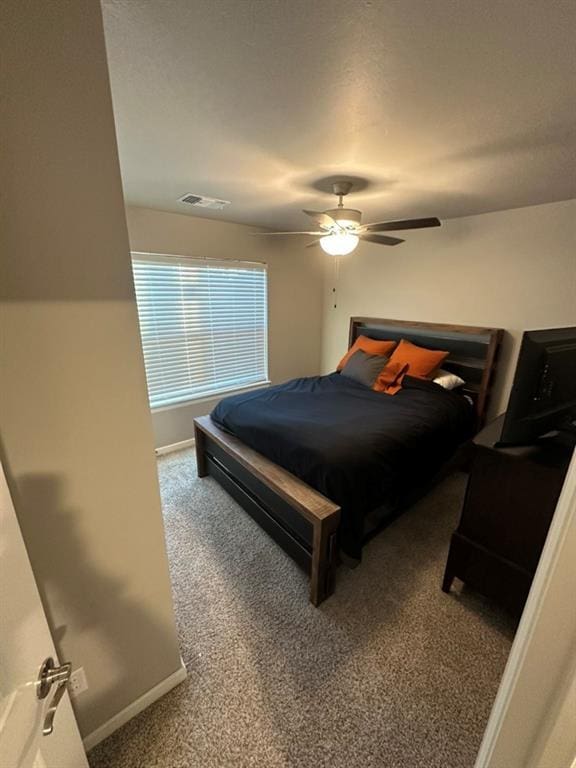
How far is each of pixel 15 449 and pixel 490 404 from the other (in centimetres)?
342

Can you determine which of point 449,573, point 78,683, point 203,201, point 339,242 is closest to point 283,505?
point 449,573

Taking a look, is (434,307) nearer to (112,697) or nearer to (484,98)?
(484,98)

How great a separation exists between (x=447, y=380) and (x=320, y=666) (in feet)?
8.15

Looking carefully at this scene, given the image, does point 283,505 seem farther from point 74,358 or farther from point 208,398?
point 208,398

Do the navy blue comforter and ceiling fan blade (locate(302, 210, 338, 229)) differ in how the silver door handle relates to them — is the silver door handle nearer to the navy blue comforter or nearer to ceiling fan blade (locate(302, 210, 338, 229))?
the navy blue comforter

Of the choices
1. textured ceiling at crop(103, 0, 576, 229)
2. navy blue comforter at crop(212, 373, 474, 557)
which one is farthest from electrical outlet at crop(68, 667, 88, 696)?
textured ceiling at crop(103, 0, 576, 229)

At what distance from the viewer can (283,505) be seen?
1879mm

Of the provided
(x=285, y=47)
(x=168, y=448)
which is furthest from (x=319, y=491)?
(x=168, y=448)

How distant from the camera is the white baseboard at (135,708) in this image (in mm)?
1156

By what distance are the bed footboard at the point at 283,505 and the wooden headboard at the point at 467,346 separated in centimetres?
210

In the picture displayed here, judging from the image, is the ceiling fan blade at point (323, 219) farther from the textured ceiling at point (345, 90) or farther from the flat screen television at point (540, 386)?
the flat screen television at point (540, 386)

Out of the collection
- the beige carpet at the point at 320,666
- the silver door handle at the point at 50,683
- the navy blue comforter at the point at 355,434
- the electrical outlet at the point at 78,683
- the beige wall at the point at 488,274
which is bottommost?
the beige carpet at the point at 320,666

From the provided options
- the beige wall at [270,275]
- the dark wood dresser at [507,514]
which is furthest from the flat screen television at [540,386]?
the beige wall at [270,275]

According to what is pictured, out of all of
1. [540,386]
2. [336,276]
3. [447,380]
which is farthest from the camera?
[336,276]
